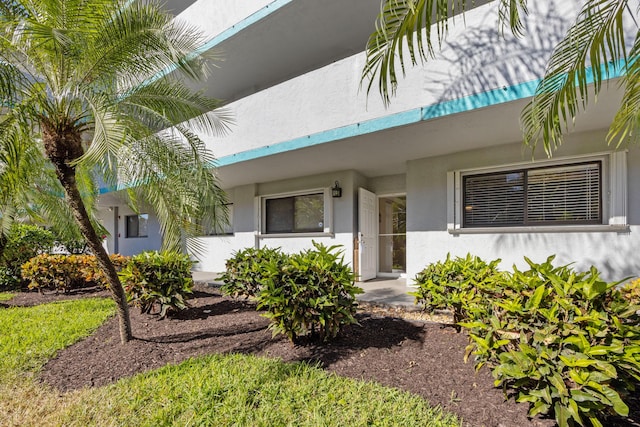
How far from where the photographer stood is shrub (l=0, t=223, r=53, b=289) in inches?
349

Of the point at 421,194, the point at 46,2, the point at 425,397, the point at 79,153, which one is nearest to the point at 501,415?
the point at 425,397

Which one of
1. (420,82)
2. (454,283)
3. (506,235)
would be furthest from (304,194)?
(454,283)

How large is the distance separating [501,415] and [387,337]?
1842 mm

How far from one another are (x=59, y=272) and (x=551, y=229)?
38.5ft

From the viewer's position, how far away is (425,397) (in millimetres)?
2875

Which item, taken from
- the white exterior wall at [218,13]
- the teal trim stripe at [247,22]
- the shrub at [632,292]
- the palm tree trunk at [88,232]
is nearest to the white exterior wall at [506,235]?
the shrub at [632,292]

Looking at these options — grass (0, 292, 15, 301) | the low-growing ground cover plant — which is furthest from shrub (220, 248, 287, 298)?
grass (0, 292, 15, 301)

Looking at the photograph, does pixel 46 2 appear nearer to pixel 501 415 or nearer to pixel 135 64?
pixel 135 64

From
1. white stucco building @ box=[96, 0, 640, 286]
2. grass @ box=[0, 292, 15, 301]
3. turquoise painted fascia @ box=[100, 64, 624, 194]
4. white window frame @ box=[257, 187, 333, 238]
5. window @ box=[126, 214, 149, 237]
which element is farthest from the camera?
window @ box=[126, 214, 149, 237]

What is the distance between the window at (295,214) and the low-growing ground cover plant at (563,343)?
6.13 m

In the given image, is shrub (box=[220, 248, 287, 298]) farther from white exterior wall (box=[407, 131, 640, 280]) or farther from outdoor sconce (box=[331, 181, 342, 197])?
white exterior wall (box=[407, 131, 640, 280])

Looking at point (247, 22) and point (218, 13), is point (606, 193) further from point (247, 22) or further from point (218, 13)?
point (218, 13)

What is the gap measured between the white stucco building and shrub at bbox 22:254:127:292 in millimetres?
4192

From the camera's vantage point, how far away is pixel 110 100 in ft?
12.6
